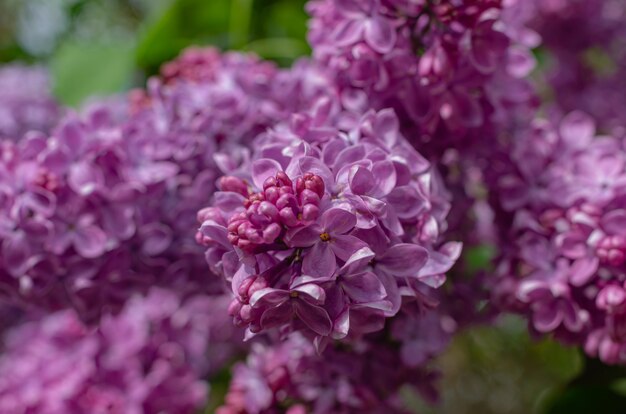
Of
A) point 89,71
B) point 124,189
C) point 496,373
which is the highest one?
point 124,189

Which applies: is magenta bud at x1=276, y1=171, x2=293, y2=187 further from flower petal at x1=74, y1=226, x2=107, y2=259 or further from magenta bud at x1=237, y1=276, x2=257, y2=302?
flower petal at x1=74, y1=226, x2=107, y2=259

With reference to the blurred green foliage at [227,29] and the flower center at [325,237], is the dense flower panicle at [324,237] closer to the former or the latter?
the flower center at [325,237]

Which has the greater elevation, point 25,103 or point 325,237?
point 325,237

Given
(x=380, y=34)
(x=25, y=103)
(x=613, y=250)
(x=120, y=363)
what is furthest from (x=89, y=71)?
(x=613, y=250)

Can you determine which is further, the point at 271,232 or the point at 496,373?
the point at 496,373

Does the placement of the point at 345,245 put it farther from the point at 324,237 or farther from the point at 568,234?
the point at 568,234

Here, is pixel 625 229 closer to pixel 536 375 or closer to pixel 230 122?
pixel 230 122

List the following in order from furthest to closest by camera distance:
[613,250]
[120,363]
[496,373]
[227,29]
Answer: [496,373] < [227,29] < [120,363] < [613,250]
